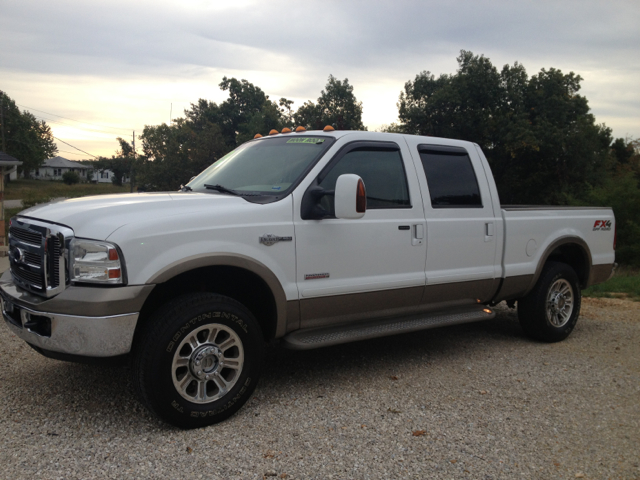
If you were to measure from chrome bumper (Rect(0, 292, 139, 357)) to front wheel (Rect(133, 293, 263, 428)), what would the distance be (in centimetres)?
16

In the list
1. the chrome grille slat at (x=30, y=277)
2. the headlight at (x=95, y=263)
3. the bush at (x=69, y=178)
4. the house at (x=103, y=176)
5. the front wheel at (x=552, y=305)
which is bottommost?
the front wheel at (x=552, y=305)

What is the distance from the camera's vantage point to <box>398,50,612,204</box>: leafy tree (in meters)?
39.2

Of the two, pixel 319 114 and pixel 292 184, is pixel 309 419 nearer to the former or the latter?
pixel 292 184

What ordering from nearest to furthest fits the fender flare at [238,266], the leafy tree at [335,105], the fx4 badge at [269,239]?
the fender flare at [238,266]
the fx4 badge at [269,239]
the leafy tree at [335,105]

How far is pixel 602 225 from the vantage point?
20.9 ft

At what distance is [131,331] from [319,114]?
1838 inches

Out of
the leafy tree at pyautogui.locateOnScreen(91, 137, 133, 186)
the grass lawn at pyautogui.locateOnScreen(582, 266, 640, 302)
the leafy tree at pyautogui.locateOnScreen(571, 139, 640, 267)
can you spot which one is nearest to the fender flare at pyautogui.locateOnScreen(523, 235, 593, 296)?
the grass lawn at pyautogui.locateOnScreen(582, 266, 640, 302)

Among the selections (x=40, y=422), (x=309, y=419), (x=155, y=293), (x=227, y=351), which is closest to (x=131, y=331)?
(x=155, y=293)

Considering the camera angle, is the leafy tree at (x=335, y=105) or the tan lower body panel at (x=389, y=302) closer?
the tan lower body panel at (x=389, y=302)

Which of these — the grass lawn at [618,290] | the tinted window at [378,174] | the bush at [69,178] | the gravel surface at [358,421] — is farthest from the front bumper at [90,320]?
the bush at [69,178]

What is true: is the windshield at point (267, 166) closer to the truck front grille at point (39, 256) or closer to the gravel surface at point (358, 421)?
the truck front grille at point (39, 256)

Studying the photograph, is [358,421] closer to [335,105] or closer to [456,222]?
[456,222]

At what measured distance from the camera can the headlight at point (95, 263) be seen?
128 inches

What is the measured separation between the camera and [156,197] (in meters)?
3.93
